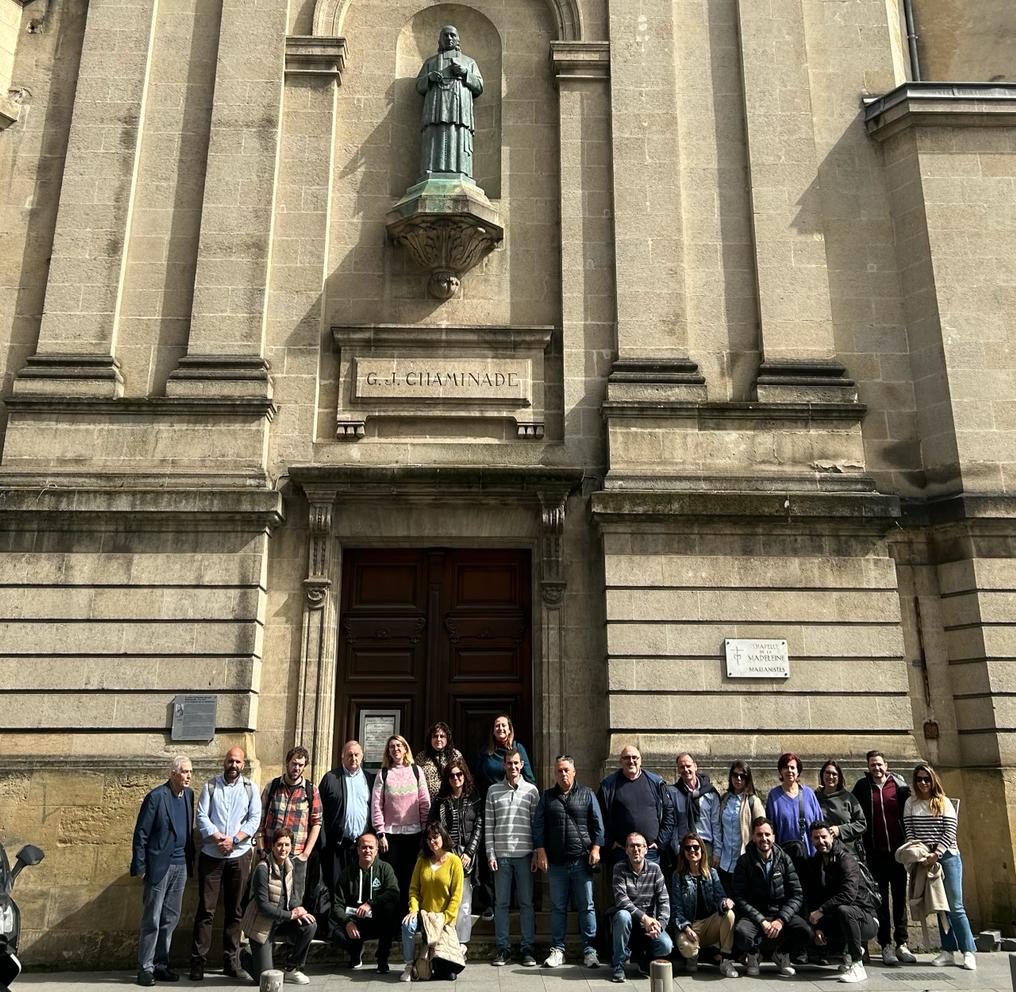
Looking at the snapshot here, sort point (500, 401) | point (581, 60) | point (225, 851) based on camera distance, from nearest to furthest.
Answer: point (225, 851) → point (500, 401) → point (581, 60)

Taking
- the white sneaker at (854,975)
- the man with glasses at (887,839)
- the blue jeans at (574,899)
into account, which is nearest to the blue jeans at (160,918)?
the blue jeans at (574,899)

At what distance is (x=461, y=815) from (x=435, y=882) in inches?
28.7

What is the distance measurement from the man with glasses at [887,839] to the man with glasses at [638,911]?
228cm

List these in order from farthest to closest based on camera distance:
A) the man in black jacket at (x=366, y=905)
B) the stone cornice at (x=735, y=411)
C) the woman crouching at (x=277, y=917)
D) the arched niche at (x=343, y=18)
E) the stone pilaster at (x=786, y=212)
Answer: the arched niche at (x=343, y=18)
the stone pilaster at (x=786, y=212)
the stone cornice at (x=735, y=411)
the man in black jacket at (x=366, y=905)
the woman crouching at (x=277, y=917)

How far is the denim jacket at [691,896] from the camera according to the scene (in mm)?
9055

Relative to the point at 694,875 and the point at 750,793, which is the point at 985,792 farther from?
the point at 694,875

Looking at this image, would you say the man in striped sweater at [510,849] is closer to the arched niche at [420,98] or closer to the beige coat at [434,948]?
the beige coat at [434,948]

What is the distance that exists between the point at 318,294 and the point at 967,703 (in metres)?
9.37

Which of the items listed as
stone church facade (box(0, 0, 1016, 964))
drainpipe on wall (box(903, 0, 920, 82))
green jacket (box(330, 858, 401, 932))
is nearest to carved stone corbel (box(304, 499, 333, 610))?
stone church facade (box(0, 0, 1016, 964))

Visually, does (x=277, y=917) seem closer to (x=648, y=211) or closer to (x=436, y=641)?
(x=436, y=641)

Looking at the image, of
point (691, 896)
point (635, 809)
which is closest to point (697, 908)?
point (691, 896)

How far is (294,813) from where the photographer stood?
9.04 meters

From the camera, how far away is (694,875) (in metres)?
9.12

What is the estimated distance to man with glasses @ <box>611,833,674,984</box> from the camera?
8.59 meters
